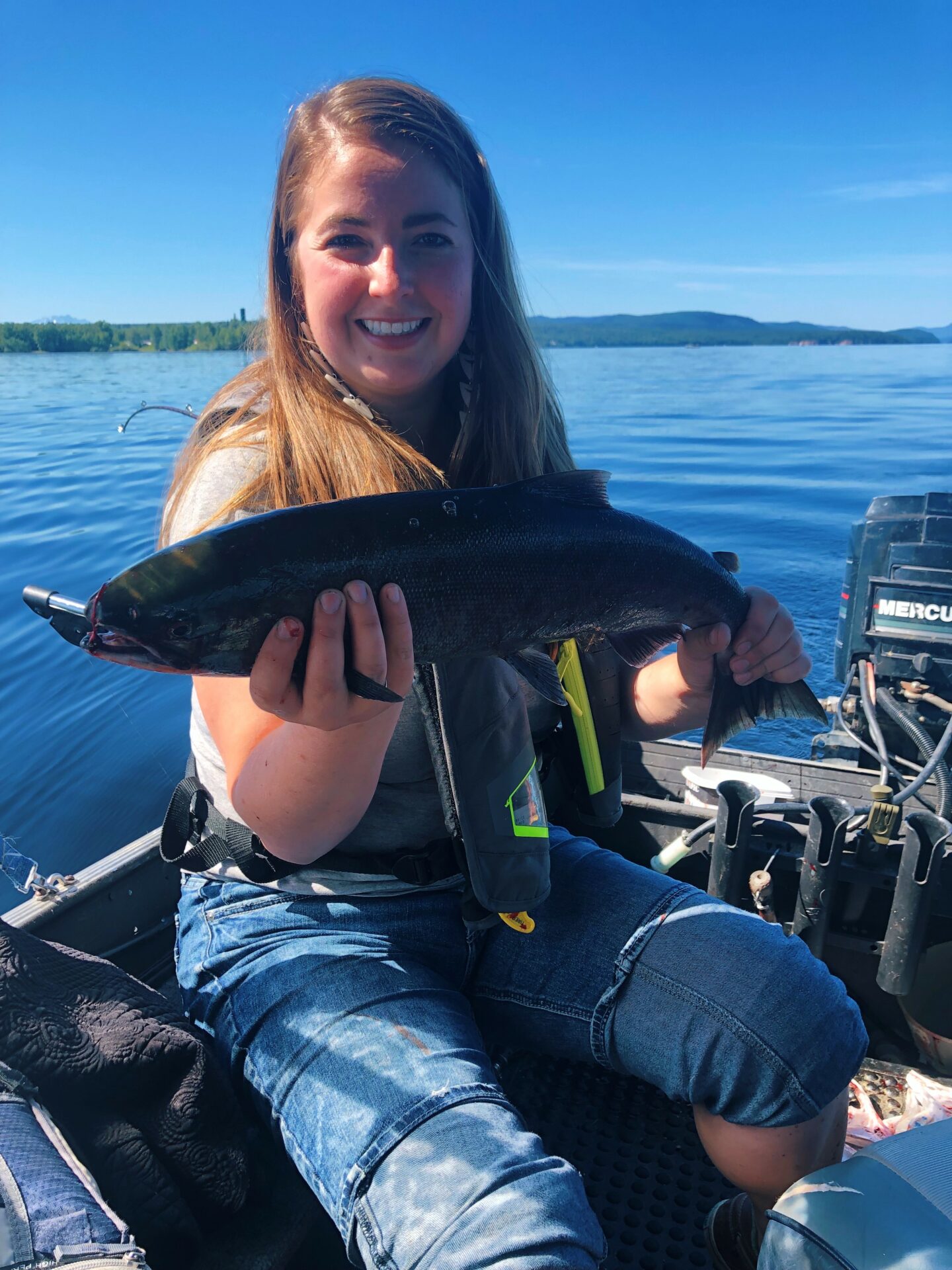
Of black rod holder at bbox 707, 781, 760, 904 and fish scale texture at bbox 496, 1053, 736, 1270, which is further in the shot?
black rod holder at bbox 707, 781, 760, 904

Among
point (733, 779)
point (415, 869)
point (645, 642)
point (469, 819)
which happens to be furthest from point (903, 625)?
point (415, 869)

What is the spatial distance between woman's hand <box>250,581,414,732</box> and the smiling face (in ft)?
3.09

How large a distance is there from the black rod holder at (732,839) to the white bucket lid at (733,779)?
76 centimetres

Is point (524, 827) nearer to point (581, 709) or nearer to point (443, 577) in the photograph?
point (581, 709)

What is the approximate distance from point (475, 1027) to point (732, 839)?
1.55m

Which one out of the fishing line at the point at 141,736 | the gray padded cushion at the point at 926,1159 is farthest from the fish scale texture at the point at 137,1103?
the fishing line at the point at 141,736

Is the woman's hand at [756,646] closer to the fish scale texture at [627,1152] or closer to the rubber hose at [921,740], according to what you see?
the fish scale texture at [627,1152]

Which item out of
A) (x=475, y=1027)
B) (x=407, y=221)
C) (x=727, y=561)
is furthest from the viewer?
(x=727, y=561)

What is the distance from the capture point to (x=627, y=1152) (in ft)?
8.75

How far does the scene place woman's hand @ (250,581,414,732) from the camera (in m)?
1.71

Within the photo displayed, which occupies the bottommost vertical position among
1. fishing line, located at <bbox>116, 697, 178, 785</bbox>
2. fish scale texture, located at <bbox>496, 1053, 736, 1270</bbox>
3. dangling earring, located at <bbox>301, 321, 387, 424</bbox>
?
fishing line, located at <bbox>116, 697, 178, 785</bbox>

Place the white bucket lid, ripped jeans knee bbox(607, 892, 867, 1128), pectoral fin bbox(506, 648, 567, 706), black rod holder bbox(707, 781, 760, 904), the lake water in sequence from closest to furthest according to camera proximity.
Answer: ripped jeans knee bbox(607, 892, 867, 1128)
pectoral fin bbox(506, 648, 567, 706)
black rod holder bbox(707, 781, 760, 904)
the white bucket lid
the lake water

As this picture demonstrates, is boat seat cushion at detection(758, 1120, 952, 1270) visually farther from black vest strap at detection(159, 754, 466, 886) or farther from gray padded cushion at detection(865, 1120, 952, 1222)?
black vest strap at detection(159, 754, 466, 886)

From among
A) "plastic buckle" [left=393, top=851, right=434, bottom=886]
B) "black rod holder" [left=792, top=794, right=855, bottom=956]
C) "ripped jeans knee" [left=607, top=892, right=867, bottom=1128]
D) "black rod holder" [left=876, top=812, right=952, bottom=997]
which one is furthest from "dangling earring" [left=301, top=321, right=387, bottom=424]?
"black rod holder" [left=876, top=812, right=952, bottom=997]
